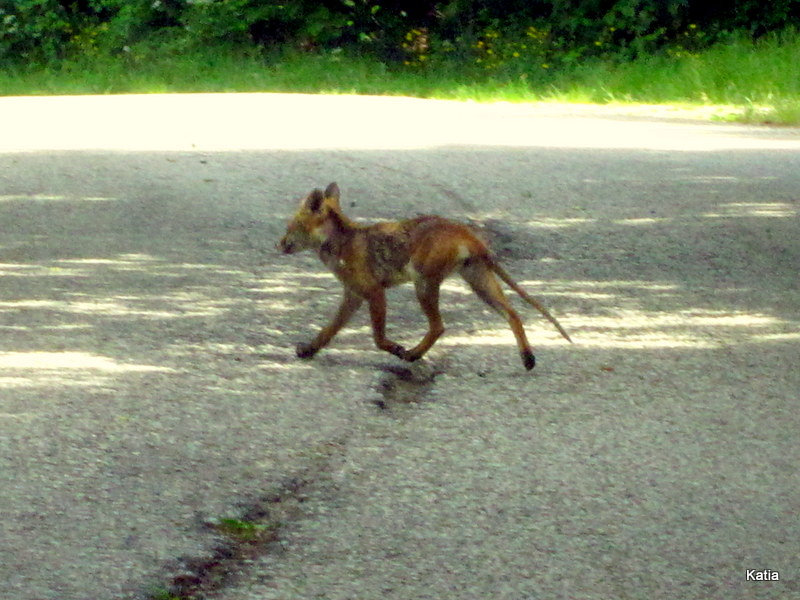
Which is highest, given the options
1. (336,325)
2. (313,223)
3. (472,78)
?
(313,223)

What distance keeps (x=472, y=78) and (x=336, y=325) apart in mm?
19688

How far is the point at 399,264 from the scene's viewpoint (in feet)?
20.7

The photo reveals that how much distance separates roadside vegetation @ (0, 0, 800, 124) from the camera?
23.2 metres

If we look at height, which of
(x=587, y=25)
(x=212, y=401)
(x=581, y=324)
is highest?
(x=212, y=401)

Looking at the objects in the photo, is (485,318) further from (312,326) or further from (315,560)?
(315,560)

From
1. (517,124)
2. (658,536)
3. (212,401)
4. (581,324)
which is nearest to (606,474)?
(658,536)

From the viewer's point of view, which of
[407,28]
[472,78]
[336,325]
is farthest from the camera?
[407,28]

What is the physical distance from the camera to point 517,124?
1530cm

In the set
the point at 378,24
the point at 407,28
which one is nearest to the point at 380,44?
the point at 378,24

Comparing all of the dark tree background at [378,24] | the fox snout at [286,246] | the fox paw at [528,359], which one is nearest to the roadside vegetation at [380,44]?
the dark tree background at [378,24]

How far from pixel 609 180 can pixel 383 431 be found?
20.4 feet

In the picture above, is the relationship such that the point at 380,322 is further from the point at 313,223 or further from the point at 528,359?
the point at 528,359

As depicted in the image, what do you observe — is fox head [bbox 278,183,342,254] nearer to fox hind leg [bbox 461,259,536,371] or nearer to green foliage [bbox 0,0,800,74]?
fox hind leg [bbox 461,259,536,371]

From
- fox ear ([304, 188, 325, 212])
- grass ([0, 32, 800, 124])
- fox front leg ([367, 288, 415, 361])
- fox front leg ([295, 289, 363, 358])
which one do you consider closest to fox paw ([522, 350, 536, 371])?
fox front leg ([367, 288, 415, 361])
